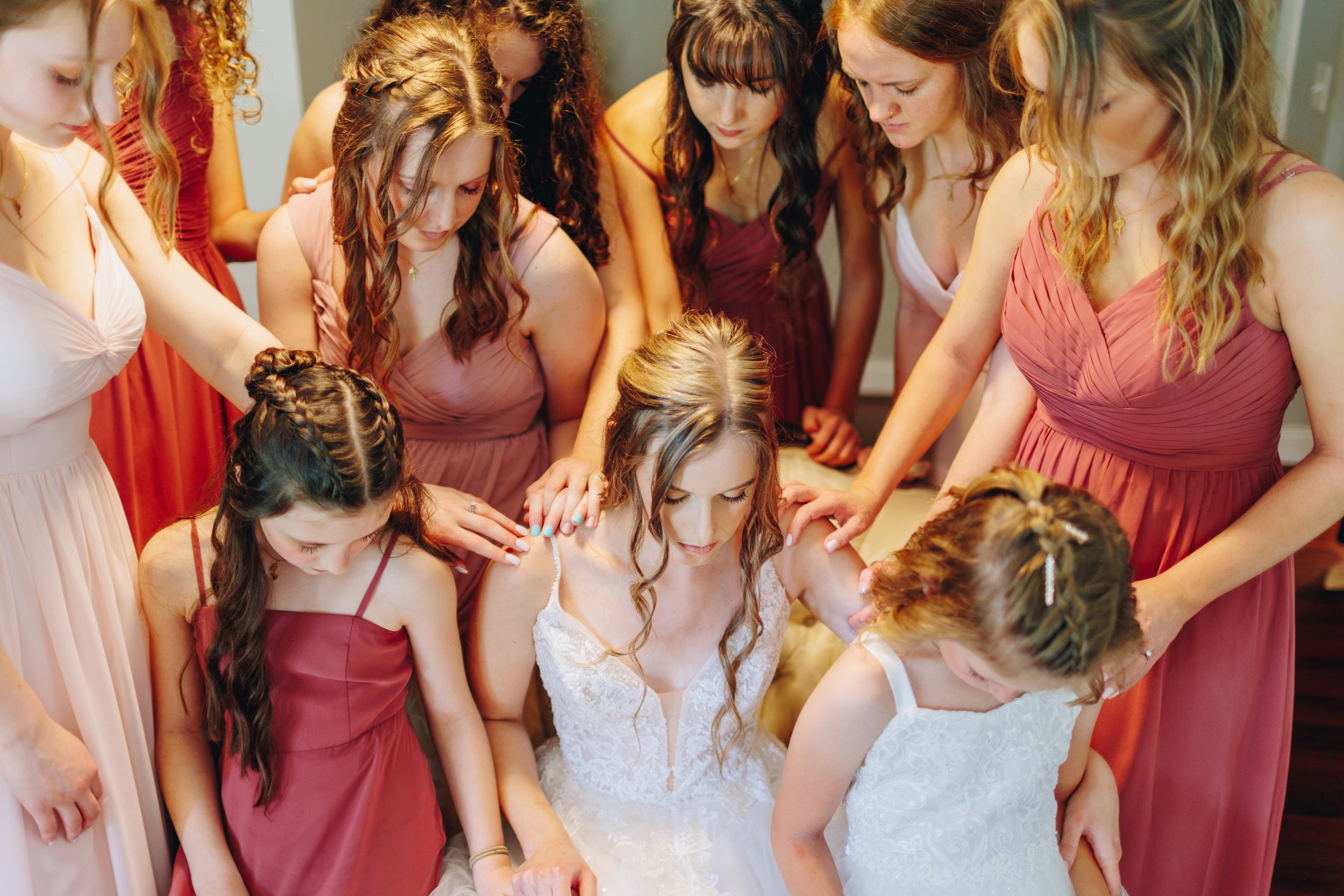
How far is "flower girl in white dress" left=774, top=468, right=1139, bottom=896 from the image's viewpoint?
4.40 feet

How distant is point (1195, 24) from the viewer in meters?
1.29

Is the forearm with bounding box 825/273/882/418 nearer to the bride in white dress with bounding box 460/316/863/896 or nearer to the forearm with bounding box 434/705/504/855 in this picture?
the bride in white dress with bounding box 460/316/863/896

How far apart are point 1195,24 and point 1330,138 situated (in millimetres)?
2050

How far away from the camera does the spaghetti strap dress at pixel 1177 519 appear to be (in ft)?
4.92

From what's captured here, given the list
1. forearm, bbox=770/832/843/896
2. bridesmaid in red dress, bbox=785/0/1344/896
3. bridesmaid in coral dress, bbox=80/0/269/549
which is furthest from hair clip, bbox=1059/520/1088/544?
bridesmaid in coral dress, bbox=80/0/269/549

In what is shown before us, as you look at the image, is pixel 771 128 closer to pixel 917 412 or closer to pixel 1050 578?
pixel 917 412

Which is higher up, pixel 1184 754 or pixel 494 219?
pixel 494 219

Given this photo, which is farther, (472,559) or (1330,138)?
(1330,138)

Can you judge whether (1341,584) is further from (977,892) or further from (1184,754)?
(977,892)

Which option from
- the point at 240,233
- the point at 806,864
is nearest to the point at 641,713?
the point at 806,864

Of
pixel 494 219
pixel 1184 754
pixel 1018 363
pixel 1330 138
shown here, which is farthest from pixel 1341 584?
pixel 494 219

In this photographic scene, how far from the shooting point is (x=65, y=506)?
57.2 inches

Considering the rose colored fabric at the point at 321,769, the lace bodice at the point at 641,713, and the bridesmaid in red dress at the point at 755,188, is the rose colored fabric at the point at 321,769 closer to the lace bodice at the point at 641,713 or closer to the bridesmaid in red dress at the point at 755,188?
the lace bodice at the point at 641,713

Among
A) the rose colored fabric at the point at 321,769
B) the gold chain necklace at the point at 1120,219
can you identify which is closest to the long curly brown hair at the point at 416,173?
the rose colored fabric at the point at 321,769
